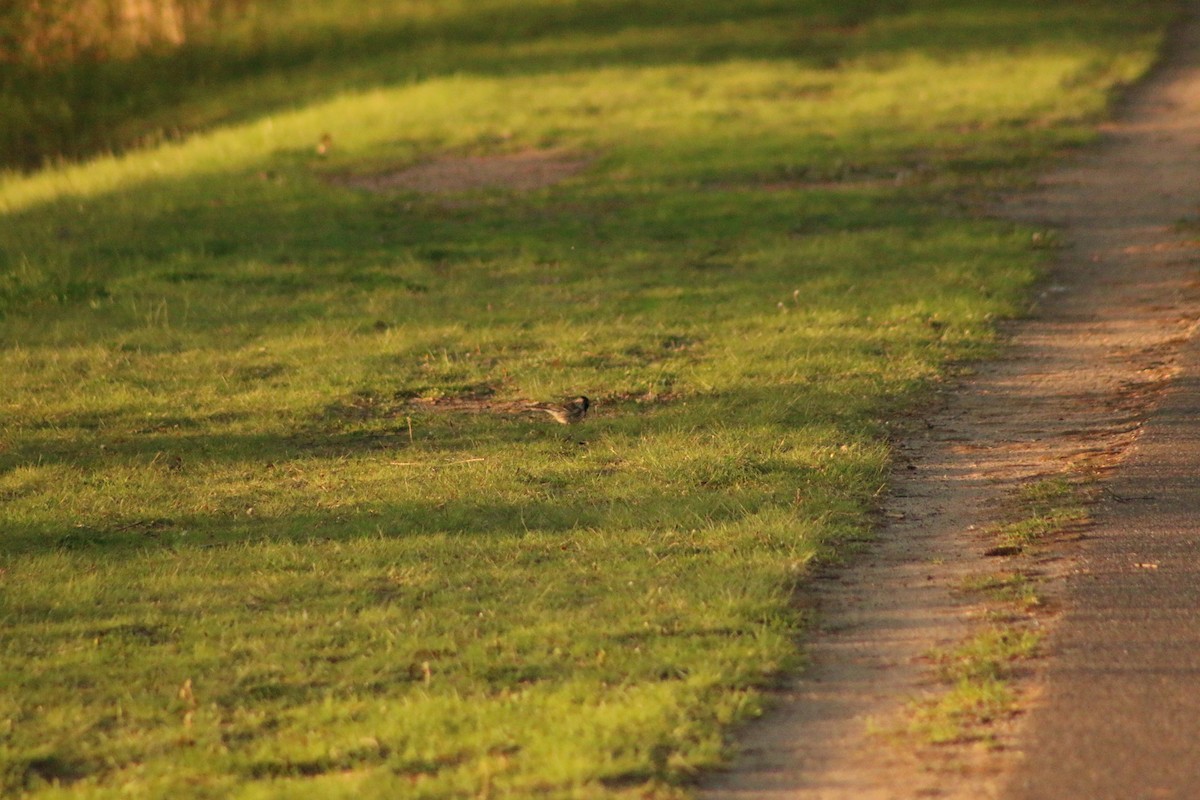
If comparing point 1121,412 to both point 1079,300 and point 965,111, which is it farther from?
point 965,111

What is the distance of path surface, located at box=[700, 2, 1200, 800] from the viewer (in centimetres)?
419

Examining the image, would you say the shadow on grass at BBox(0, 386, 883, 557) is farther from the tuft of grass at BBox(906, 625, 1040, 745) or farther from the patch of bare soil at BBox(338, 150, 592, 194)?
Result: the patch of bare soil at BBox(338, 150, 592, 194)

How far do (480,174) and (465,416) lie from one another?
7424 millimetres

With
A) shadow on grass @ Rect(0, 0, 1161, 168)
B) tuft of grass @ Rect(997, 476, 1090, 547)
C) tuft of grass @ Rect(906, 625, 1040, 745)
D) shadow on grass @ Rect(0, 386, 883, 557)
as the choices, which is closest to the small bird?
shadow on grass @ Rect(0, 386, 883, 557)

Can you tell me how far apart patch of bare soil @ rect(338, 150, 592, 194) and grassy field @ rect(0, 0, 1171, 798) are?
18cm

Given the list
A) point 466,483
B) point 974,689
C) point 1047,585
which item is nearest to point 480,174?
point 466,483

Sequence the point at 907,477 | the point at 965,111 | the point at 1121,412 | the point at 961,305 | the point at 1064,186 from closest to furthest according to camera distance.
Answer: the point at 907,477
the point at 1121,412
the point at 961,305
the point at 1064,186
the point at 965,111

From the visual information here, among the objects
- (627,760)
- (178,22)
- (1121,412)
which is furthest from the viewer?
(178,22)

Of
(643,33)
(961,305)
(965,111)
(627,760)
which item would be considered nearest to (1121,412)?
(961,305)

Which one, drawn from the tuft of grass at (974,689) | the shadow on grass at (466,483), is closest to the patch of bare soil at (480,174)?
the shadow on grass at (466,483)

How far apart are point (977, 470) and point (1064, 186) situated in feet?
24.1

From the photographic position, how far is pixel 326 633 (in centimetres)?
518

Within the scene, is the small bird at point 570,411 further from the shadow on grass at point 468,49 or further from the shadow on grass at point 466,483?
the shadow on grass at point 468,49

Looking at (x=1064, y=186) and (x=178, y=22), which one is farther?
(x=178, y=22)
